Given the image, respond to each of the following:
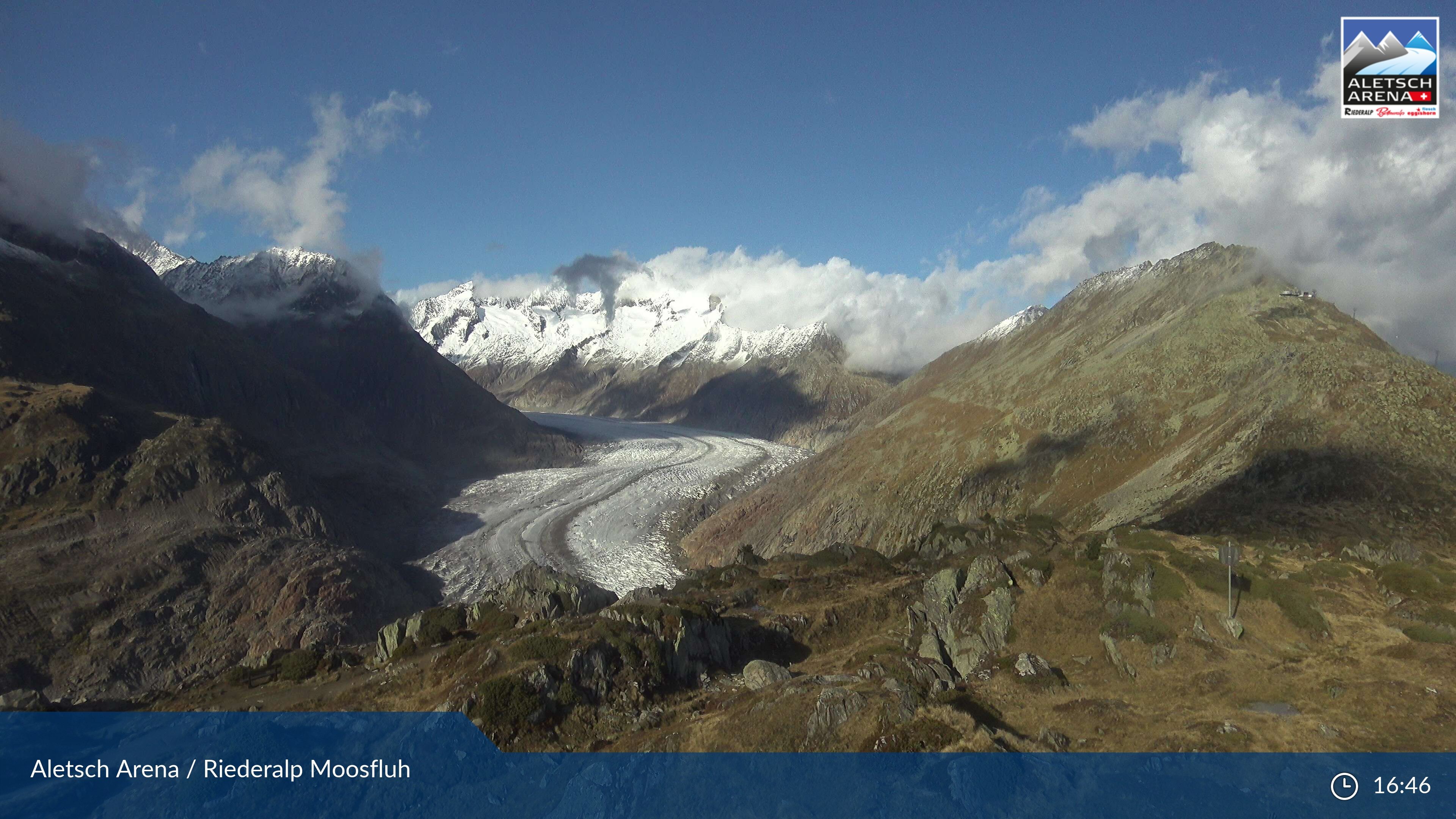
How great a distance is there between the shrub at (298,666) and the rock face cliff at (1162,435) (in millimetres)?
51737

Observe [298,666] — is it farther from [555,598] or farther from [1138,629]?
[1138,629]

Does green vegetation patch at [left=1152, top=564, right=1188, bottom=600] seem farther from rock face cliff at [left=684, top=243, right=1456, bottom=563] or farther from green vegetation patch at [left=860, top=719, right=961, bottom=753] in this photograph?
rock face cliff at [left=684, top=243, right=1456, bottom=563]

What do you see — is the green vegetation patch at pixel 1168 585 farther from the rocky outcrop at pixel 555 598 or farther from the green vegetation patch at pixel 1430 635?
the rocky outcrop at pixel 555 598

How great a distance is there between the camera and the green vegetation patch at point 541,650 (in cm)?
2786

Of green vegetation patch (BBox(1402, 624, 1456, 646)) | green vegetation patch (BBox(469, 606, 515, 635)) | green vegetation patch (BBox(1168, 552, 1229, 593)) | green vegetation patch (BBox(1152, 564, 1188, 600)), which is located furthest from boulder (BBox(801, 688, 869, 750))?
green vegetation patch (BBox(1402, 624, 1456, 646))

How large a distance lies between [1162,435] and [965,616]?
53.3 metres

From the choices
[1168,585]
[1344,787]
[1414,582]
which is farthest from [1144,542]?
[1344,787]

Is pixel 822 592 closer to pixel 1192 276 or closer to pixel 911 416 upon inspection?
pixel 911 416

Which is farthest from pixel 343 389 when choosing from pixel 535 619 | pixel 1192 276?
pixel 1192 276

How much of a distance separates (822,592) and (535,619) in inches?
643

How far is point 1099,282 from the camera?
145 metres

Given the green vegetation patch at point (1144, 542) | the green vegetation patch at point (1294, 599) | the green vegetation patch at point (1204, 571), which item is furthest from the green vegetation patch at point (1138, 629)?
the green vegetation patch at point (1144, 542)

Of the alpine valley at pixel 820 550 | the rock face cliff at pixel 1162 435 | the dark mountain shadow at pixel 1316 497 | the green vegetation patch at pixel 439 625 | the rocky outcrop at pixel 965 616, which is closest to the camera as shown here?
the alpine valley at pixel 820 550

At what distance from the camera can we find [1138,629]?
93.4ft
